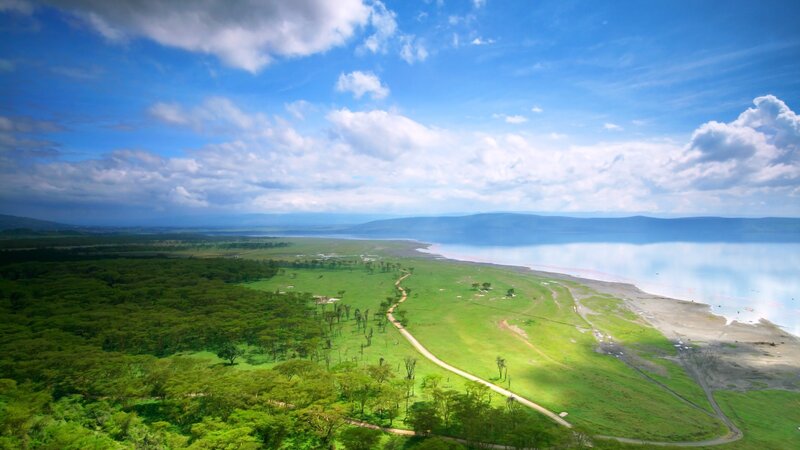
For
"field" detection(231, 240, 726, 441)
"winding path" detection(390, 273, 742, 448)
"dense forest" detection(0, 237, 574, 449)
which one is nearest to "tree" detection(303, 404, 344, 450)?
"dense forest" detection(0, 237, 574, 449)

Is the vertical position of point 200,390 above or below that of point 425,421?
above

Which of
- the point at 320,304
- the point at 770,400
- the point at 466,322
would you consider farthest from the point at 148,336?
the point at 770,400

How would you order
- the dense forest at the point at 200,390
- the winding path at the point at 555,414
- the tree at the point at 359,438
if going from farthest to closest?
the winding path at the point at 555,414 → the dense forest at the point at 200,390 → the tree at the point at 359,438

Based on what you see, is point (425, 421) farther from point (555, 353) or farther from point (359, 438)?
point (555, 353)

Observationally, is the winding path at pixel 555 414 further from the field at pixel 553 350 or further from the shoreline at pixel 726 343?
the shoreline at pixel 726 343

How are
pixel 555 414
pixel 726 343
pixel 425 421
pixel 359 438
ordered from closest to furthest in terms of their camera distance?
pixel 359 438, pixel 425 421, pixel 555 414, pixel 726 343

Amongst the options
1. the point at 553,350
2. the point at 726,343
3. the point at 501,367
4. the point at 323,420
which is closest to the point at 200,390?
the point at 323,420

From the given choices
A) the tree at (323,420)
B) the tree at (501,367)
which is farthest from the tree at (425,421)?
the tree at (501,367)
